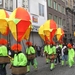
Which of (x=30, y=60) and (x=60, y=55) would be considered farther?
(x=60, y=55)

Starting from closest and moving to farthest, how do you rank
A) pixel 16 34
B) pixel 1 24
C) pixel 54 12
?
pixel 16 34 < pixel 1 24 < pixel 54 12

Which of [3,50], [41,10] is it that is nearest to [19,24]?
[3,50]

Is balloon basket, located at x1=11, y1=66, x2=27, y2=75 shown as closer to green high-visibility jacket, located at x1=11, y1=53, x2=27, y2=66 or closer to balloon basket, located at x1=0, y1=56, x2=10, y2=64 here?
green high-visibility jacket, located at x1=11, y1=53, x2=27, y2=66

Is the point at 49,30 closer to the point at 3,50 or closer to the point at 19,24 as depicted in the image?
the point at 19,24

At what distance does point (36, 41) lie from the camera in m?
35.9

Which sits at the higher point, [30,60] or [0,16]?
[0,16]

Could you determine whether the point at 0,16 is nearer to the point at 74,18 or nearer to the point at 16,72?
the point at 16,72

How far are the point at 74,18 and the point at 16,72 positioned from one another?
2254 inches

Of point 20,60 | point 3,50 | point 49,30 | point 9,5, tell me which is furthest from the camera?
point 9,5

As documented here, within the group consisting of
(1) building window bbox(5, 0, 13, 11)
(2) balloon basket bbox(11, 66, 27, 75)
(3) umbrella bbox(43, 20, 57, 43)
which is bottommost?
(2) balloon basket bbox(11, 66, 27, 75)

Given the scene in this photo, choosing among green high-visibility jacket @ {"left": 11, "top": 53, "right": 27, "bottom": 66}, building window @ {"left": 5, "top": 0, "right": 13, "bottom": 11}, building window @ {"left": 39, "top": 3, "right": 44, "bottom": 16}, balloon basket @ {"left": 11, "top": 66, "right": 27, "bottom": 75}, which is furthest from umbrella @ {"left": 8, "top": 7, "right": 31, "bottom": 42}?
building window @ {"left": 39, "top": 3, "right": 44, "bottom": 16}

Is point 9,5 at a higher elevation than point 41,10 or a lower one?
lower

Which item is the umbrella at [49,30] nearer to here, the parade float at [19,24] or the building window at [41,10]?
the parade float at [19,24]

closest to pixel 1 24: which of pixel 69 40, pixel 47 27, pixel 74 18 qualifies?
pixel 47 27
